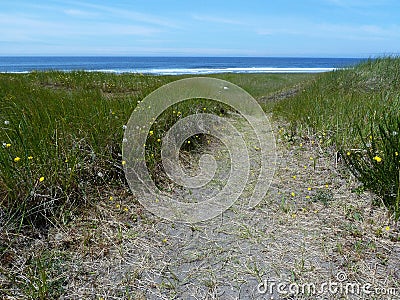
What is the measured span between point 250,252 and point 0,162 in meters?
1.88

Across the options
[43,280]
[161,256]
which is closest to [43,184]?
[43,280]

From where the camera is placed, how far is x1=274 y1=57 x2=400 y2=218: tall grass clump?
103 inches

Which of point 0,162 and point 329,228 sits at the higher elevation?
point 0,162

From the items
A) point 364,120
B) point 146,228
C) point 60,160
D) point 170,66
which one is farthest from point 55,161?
point 170,66

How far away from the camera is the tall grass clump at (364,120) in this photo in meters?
2.62

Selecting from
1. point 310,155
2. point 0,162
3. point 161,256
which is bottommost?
point 161,256

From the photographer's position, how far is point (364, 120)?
4.16 metres

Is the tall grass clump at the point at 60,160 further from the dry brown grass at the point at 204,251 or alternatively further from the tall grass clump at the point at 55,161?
the dry brown grass at the point at 204,251

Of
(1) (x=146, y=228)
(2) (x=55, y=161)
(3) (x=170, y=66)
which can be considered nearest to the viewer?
(1) (x=146, y=228)

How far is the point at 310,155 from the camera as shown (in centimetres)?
401

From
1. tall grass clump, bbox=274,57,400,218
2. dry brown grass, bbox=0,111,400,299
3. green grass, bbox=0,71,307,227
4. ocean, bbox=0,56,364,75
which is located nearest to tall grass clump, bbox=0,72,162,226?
green grass, bbox=0,71,307,227

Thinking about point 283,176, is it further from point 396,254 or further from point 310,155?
point 396,254

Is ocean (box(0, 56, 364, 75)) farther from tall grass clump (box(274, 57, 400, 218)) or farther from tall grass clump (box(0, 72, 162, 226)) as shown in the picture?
tall grass clump (box(0, 72, 162, 226))

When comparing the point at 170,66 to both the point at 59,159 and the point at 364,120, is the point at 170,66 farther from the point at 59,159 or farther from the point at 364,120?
the point at 59,159
